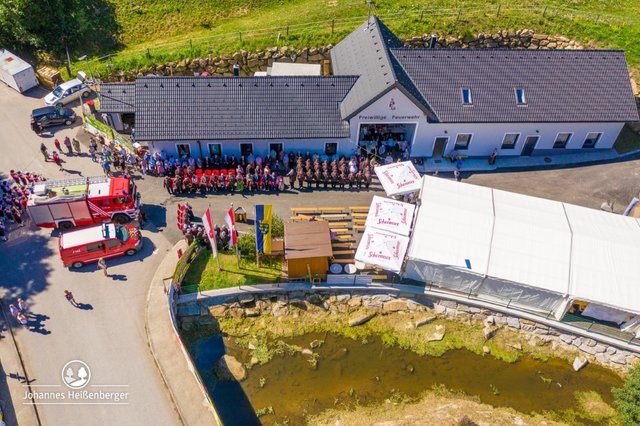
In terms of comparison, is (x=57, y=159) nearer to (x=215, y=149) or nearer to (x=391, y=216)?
(x=215, y=149)

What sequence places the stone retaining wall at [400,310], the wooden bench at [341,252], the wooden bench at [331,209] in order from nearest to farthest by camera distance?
the stone retaining wall at [400,310], the wooden bench at [341,252], the wooden bench at [331,209]

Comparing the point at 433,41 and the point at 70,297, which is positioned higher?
the point at 433,41

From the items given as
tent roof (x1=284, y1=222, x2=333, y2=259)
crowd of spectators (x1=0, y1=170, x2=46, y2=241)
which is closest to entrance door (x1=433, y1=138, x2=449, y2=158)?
tent roof (x1=284, y1=222, x2=333, y2=259)

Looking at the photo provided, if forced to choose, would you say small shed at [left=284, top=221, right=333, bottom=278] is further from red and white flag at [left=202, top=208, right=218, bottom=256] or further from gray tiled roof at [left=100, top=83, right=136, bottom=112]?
gray tiled roof at [left=100, top=83, right=136, bottom=112]

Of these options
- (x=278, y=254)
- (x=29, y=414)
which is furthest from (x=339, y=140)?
(x=29, y=414)

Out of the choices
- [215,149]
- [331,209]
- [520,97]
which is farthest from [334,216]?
[520,97]

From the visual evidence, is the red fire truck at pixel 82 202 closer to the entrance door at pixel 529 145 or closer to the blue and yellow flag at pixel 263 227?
the blue and yellow flag at pixel 263 227

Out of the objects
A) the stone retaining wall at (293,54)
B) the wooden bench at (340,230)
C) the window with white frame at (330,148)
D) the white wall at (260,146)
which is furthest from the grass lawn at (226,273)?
the stone retaining wall at (293,54)
